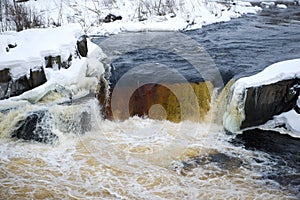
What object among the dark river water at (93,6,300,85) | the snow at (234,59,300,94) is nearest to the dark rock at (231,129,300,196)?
the snow at (234,59,300,94)

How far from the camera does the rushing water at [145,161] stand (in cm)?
389

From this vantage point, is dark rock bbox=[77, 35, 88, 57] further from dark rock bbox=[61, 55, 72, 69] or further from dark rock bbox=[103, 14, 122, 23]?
dark rock bbox=[103, 14, 122, 23]

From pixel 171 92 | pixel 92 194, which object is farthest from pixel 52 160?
pixel 171 92

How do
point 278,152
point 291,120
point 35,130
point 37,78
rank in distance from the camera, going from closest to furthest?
point 278,152 < point 35,130 < point 291,120 < point 37,78

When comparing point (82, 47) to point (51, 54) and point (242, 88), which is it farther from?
point (242, 88)

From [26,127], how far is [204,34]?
6.52 m

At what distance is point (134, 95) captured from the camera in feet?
19.5

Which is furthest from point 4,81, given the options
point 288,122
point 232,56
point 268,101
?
point 232,56

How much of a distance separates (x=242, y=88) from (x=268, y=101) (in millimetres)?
436

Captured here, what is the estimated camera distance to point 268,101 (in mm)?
5262

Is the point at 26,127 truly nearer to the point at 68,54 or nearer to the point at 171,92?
the point at 68,54

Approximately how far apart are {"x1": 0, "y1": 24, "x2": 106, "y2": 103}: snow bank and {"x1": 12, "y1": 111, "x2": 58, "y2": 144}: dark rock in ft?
1.33

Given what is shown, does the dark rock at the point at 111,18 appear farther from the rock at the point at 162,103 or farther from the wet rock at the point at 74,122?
the wet rock at the point at 74,122

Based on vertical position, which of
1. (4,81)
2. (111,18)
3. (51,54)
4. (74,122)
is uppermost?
(111,18)
